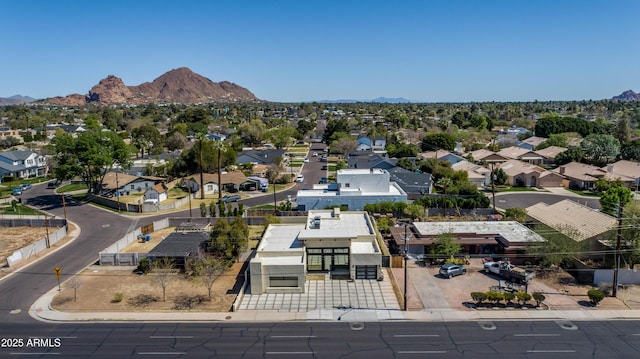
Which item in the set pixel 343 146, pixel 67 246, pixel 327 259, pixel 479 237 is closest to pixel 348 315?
pixel 327 259

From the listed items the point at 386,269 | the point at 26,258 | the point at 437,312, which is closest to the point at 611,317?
the point at 437,312

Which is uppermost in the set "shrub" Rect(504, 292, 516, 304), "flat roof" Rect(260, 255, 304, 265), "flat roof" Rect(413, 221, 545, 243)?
"flat roof" Rect(413, 221, 545, 243)

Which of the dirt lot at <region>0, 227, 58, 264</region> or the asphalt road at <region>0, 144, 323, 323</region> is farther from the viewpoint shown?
the dirt lot at <region>0, 227, 58, 264</region>

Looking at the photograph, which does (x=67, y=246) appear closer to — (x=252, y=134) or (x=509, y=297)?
(x=509, y=297)

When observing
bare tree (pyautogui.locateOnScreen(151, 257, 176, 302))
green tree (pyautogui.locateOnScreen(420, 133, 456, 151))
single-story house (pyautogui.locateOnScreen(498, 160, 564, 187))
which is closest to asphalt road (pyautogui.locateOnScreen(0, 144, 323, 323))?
bare tree (pyautogui.locateOnScreen(151, 257, 176, 302))

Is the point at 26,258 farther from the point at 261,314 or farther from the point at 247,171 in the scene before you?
the point at 247,171

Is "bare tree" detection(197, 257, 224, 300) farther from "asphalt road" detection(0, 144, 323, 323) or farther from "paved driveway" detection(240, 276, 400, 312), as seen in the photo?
"asphalt road" detection(0, 144, 323, 323)

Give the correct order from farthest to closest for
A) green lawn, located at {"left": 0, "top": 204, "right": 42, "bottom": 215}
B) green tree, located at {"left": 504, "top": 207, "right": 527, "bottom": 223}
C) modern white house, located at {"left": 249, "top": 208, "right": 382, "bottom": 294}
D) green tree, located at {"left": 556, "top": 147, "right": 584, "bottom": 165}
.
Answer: green tree, located at {"left": 556, "top": 147, "right": 584, "bottom": 165} < green lawn, located at {"left": 0, "top": 204, "right": 42, "bottom": 215} < green tree, located at {"left": 504, "top": 207, "right": 527, "bottom": 223} < modern white house, located at {"left": 249, "top": 208, "right": 382, "bottom": 294}
